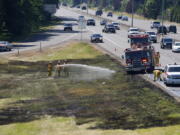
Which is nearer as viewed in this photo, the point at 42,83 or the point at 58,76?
the point at 42,83

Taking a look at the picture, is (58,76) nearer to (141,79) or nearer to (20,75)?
(20,75)

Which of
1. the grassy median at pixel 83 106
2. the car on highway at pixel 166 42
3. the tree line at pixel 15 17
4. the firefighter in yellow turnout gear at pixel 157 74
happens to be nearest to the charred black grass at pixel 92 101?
the grassy median at pixel 83 106

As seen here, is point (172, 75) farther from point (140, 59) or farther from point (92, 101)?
point (140, 59)

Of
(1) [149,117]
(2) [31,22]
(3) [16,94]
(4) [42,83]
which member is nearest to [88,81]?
(4) [42,83]

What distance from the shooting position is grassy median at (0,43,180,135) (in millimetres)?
29406

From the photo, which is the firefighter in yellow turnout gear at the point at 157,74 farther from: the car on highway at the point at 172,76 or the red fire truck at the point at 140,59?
the red fire truck at the point at 140,59

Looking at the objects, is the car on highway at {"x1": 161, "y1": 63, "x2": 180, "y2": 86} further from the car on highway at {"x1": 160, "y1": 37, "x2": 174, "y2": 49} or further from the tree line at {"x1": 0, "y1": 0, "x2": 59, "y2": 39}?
the tree line at {"x1": 0, "y1": 0, "x2": 59, "y2": 39}

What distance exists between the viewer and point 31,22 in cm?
11131

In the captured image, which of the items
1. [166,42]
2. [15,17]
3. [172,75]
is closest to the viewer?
[172,75]

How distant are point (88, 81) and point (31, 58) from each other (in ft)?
75.9

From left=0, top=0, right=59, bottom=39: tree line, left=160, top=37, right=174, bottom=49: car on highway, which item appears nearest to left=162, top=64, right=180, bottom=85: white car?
left=160, top=37, right=174, bottom=49: car on highway

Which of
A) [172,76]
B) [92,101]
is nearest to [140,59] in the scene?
[172,76]

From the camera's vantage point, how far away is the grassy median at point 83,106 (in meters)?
29.4

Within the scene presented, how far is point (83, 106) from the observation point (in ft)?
118
